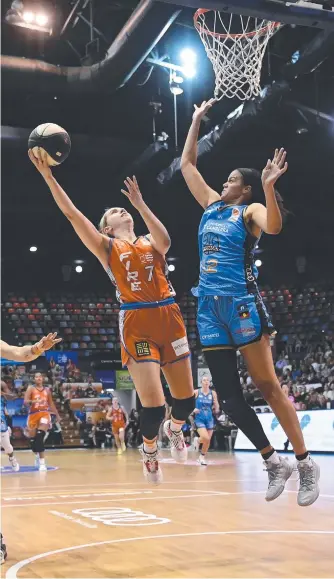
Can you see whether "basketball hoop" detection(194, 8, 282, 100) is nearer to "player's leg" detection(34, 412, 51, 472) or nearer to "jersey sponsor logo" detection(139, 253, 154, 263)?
"jersey sponsor logo" detection(139, 253, 154, 263)

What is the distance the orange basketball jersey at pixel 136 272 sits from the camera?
526 centimetres

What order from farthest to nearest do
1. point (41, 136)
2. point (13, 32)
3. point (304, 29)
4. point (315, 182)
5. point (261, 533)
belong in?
point (315, 182) < point (13, 32) < point (304, 29) < point (261, 533) < point (41, 136)

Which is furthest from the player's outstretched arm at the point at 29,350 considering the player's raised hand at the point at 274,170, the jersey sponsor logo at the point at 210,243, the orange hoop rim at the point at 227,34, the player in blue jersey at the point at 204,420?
the player in blue jersey at the point at 204,420

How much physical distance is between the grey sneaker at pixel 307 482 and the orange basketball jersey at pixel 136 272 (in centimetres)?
157

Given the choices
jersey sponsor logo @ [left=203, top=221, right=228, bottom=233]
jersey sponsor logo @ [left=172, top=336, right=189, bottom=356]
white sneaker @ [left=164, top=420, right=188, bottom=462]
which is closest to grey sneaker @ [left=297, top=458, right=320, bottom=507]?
white sneaker @ [left=164, top=420, right=188, bottom=462]

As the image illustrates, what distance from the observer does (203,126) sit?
55.5 ft

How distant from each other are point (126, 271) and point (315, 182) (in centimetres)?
1524

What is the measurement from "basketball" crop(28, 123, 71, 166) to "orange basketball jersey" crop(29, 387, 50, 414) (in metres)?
9.83

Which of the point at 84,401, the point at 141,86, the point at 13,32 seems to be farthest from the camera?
the point at 84,401

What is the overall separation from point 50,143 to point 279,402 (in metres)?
2.39

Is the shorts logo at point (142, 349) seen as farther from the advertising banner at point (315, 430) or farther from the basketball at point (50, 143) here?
the advertising banner at point (315, 430)

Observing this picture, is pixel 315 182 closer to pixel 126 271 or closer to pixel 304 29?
pixel 304 29

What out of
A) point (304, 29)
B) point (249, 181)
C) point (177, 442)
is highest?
point (304, 29)

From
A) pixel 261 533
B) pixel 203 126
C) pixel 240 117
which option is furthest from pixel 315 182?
pixel 261 533
